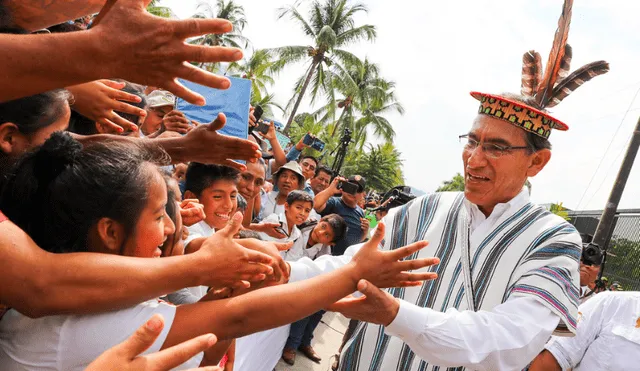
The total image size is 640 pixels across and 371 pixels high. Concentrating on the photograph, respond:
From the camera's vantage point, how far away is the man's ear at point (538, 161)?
225cm

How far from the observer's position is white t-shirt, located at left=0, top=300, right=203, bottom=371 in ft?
3.90

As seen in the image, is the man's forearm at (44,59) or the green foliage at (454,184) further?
the green foliage at (454,184)

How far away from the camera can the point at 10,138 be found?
5.33 feet

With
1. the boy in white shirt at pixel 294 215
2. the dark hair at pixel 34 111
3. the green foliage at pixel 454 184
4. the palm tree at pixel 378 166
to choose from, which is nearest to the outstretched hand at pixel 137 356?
the dark hair at pixel 34 111

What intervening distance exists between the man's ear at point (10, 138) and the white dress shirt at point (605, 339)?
Answer: 3145 millimetres

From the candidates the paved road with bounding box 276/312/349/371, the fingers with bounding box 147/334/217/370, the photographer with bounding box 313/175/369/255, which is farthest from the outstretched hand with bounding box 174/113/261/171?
the photographer with bounding box 313/175/369/255

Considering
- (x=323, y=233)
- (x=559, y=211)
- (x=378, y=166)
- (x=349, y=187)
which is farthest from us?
(x=378, y=166)

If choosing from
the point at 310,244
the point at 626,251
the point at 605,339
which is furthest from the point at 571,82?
the point at 626,251

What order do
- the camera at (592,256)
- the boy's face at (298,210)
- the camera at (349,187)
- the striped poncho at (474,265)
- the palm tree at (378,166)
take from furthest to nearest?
the palm tree at (378,166), the camera at (349,187), the camera at (592,256), the boy's face at (298,210), the striped poncho at (474,265)

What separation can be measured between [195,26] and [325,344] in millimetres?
5189

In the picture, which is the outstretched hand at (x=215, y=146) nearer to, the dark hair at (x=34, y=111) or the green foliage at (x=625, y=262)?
the dark hair at (x=34, y=111)

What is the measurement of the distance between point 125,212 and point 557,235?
5.87 ft

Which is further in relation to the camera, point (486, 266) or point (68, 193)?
point (486, 266)

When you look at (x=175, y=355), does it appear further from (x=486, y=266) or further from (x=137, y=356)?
(x=486, y=266)
